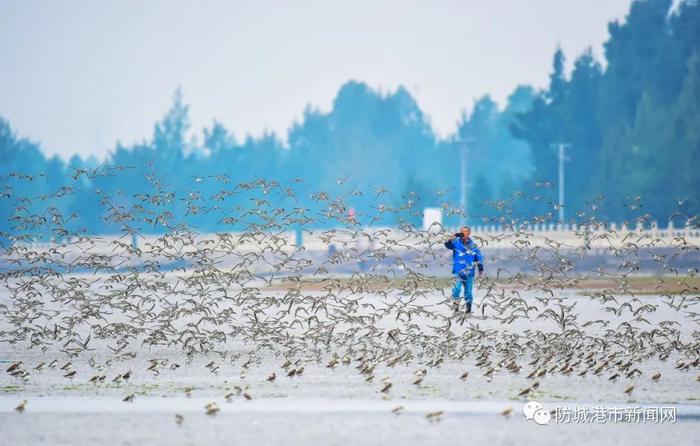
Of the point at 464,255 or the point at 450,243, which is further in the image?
the point at 464,255

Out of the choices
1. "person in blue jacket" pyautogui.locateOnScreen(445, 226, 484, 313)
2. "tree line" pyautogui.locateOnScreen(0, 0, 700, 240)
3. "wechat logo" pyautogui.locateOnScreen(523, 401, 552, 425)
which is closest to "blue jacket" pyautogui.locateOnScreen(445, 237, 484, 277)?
"person in blue jacket" pyautogui.locateOnScreen(445, 226, 484, 313)

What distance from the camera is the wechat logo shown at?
514 inches

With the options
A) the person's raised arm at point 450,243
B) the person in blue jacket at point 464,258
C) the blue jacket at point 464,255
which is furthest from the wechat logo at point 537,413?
the blue jacket at point 464,255

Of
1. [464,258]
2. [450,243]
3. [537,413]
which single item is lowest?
[537,413]

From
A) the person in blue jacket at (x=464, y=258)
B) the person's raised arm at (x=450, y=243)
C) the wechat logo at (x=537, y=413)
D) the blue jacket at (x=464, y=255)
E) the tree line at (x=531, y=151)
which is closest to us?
the wechat logo at (x=537, y=413)

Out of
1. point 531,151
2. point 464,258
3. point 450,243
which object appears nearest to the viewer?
point 450,243

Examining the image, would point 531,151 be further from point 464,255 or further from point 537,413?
point 537,413

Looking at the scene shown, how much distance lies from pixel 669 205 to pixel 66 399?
232 feet

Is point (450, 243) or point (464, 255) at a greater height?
point (450, 243)

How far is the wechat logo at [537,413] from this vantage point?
13063 millimetres

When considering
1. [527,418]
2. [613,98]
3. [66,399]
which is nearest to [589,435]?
[527,418]

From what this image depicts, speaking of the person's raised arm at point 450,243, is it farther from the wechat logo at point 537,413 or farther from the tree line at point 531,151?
the tree line at point 531,151

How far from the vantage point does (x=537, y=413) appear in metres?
13.4

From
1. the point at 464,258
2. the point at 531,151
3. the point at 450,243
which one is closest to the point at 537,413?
the point at 450,243
